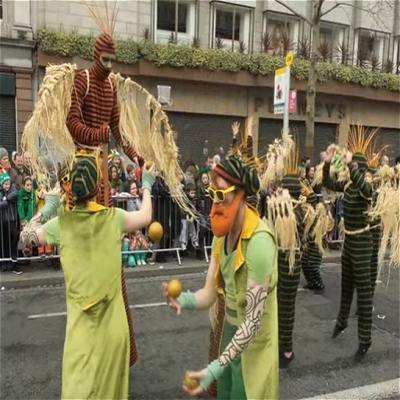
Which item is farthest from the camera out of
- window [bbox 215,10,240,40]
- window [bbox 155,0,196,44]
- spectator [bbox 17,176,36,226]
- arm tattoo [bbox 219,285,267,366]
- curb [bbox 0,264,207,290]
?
window [bbox 215,10,240,40]

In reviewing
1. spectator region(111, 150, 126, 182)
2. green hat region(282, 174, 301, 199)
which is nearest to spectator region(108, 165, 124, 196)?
spectator region(111, 150, 126, 182)

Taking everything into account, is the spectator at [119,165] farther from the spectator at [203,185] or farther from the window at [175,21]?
the window at [175,21]

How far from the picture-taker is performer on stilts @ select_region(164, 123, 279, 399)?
2359 millimetres

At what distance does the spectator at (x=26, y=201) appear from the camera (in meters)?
7.88

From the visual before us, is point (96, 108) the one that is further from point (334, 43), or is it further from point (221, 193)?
point (334, 43)

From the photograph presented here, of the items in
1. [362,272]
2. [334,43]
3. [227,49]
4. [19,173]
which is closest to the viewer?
[362,272]

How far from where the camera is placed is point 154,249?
28.6 feet

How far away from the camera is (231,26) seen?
17.1m

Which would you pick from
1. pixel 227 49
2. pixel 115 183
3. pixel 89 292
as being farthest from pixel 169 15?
pixel 89 292

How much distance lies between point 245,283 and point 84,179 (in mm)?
1056

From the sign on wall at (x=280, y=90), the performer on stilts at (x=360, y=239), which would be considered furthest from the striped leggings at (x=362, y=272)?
the sign on wall at (x=280, y=90)

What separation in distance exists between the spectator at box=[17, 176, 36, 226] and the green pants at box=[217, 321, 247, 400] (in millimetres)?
5933

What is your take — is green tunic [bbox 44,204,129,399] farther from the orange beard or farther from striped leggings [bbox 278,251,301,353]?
striped leggings [bbox 278,251,301,353]

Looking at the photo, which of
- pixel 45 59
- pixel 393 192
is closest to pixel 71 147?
pixel 393 192
